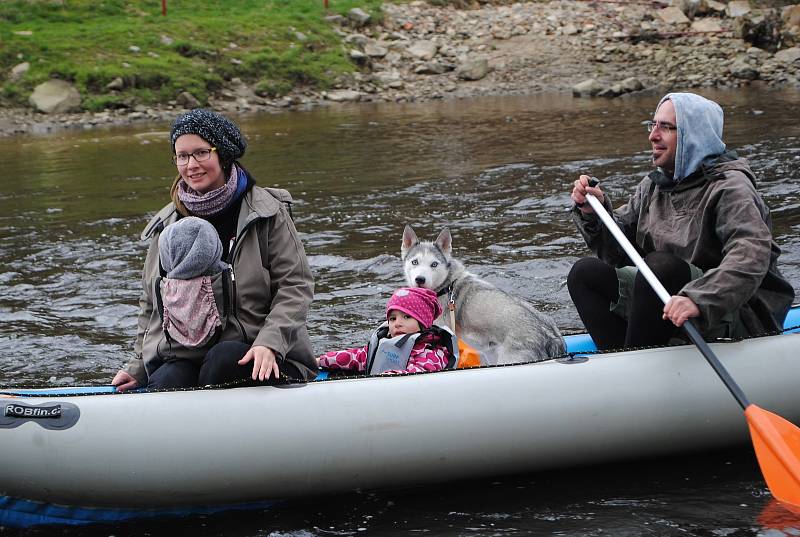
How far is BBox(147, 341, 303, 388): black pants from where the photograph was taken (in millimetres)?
4293

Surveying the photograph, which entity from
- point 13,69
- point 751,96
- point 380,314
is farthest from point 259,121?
point 380,314

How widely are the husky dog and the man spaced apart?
1.32 ft

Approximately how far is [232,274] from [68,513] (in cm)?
124

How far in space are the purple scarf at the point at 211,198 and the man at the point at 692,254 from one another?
1.81 meters

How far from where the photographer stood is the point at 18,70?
72.1 ft

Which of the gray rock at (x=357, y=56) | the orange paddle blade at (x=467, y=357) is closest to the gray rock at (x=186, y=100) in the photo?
the gray rock at (x=357, y=56)

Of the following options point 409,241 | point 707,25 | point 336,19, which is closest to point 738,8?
point 707,25

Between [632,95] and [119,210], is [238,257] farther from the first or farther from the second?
[632,95]

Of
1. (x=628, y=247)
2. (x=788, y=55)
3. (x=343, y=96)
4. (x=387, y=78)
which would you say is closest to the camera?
(x=628, y=247)

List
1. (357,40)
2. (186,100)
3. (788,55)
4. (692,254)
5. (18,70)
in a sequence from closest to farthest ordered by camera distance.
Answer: (692,254) → (18,70) → (186,100) → (788,55) → (357,40)

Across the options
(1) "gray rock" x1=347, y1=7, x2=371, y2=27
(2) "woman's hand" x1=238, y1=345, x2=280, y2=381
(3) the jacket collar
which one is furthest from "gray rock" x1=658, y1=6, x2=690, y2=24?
(2) "woman's hand" x1=238, y1=345, x2=280, y2=381

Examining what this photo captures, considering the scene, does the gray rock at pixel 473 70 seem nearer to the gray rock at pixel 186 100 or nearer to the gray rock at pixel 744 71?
the gray rock at pixel 744 71

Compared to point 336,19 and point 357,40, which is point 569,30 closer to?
point 357,40

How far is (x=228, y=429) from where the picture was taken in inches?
165
